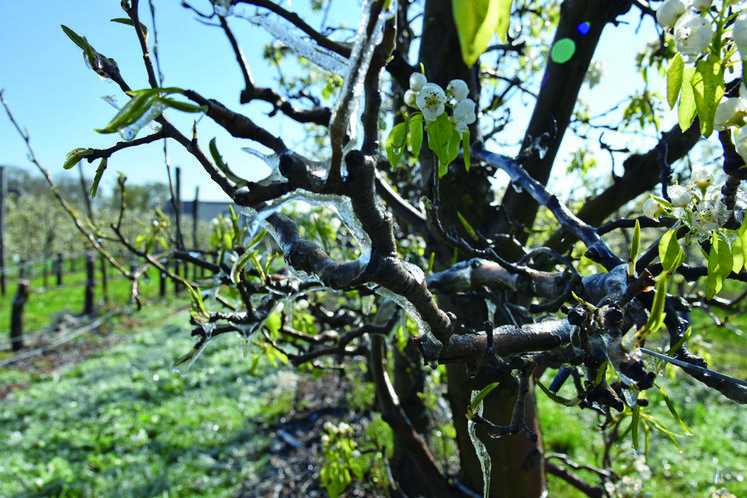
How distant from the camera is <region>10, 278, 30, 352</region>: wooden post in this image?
29.1ft

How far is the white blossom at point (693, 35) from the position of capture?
1.91ft

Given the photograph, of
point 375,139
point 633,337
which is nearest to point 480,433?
point 633,337

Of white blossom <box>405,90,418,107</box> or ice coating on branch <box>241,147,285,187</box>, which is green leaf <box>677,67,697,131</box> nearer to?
white blossom <box>405,90,418,107</box>

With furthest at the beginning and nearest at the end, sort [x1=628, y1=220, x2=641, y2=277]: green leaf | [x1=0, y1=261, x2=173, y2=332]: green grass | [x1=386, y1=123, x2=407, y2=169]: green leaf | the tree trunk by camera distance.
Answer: [x1=0, y1=261, x2=173, y2=332]: green grass
the tree trunk
[x1=386, y1=123, x2=407, y2=169]: green leaf
[x1=628, y1=220, x2=641, y2=277]: green leaf

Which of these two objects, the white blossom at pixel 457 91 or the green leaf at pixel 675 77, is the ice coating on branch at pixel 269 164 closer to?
the white blossom at pixel 457 91

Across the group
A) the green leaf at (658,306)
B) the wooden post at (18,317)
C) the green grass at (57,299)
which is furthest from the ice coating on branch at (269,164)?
the wooden post at (18,317)

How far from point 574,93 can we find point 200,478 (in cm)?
477

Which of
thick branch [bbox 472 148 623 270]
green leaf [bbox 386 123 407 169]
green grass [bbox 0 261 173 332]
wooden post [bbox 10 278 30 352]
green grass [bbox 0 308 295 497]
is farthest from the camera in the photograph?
green grass [bbox 0 261 173 332]

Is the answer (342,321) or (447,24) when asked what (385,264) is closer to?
(447,24)

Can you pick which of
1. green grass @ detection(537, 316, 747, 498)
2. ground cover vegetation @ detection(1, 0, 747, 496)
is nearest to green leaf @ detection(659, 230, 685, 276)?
ground cover vegetation @ detection(1, 0, 747, 496)

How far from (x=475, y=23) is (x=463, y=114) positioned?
654mm

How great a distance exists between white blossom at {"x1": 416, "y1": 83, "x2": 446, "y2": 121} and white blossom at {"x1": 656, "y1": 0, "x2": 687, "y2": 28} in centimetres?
38

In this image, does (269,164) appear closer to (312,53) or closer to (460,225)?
(312,53)

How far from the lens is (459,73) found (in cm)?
200
